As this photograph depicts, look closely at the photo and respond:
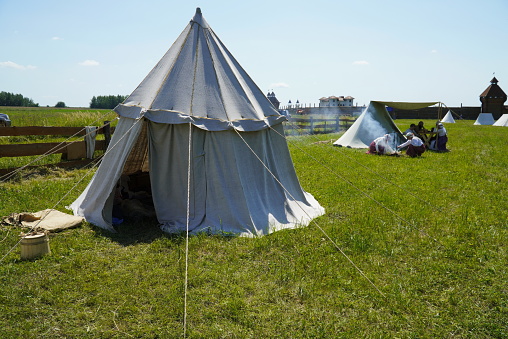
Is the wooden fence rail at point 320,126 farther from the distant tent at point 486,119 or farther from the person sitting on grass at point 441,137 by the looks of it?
the distant tent at point 486,119

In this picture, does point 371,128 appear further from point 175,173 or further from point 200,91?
point 175,173

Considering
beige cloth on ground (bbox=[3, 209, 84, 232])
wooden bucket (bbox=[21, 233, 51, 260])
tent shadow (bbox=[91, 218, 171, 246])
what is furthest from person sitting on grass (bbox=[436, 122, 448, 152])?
wooden bucket (bbox=[21, 233, 51, 260])

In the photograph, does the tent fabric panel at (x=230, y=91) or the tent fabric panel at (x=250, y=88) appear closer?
the tent fabric panel at (x=230, y=91)

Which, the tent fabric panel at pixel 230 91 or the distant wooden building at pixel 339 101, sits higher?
Answer: the distant wooden building at pixel 339 101

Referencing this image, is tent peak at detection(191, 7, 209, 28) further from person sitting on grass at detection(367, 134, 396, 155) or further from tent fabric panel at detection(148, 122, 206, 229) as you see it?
person sitting on grass at detection(367, 134, 396, 155)

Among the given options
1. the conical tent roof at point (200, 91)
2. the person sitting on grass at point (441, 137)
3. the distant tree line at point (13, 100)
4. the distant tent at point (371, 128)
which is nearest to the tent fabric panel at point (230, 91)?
the conical tent roof at point (200, 91)

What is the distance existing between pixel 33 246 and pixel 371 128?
12422 mm

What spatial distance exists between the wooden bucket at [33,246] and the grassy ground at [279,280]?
103 mm

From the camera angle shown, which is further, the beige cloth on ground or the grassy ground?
the beige cloth on ground

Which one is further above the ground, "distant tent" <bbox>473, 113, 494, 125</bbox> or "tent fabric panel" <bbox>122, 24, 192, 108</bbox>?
"tent fabric panel" <bbox>122, 24, 192, 108</bbox>

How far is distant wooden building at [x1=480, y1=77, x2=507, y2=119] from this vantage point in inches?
1591

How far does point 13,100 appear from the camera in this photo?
77250mm

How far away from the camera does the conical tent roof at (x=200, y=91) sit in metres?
5.13

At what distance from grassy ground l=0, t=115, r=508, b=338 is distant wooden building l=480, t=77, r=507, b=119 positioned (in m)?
41.7
